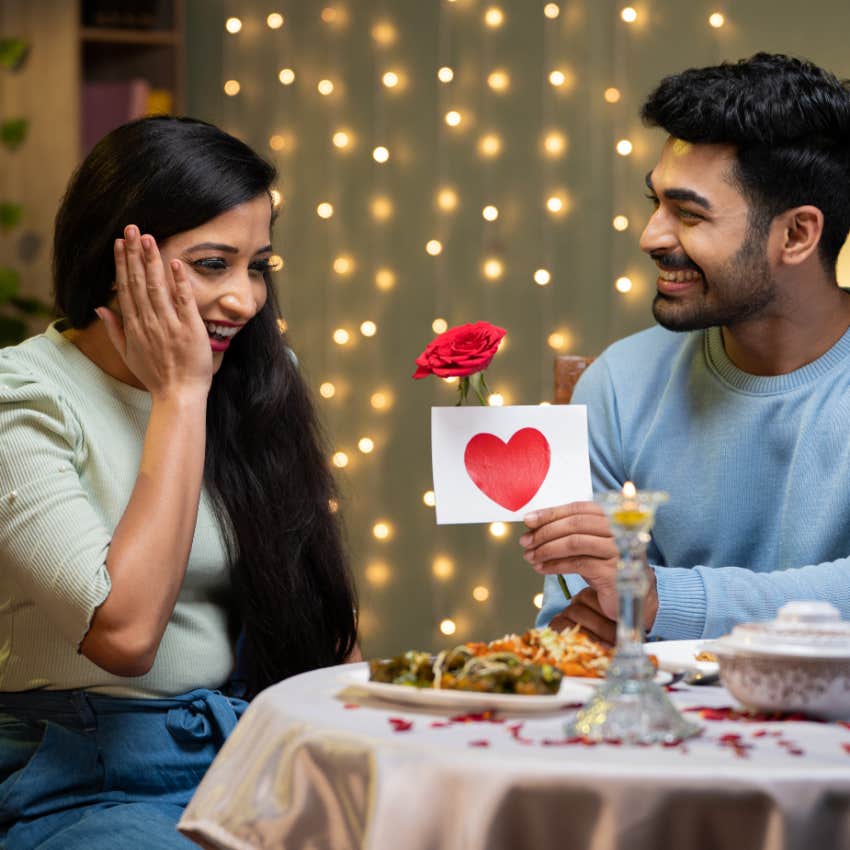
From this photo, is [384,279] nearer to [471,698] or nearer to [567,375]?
[567,375]

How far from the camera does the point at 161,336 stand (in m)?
1.62

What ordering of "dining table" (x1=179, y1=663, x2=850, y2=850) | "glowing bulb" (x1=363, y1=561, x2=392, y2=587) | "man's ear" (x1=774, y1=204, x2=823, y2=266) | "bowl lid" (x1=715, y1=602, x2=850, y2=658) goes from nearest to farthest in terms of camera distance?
"dining table" (x1=179, y1=663, x2=850, y2=850)
"bowl lid" (x1=715, y1=602, x2=850, y2=658)
"man's ear" (x1=774, y1=204, x2=823, y2=266)
"glowing bulb" (x1=363, y1=561, x2=392, y2=587)

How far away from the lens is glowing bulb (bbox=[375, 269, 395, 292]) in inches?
147

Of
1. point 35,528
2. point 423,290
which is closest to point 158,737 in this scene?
point 35,528

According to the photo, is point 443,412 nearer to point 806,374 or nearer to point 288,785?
point 288,785

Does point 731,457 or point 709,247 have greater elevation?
point 709,247

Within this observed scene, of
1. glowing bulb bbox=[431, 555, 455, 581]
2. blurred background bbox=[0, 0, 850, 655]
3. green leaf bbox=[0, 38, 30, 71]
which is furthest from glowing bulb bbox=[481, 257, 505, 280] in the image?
green leaf bbox=[0, 38, 30, 71]

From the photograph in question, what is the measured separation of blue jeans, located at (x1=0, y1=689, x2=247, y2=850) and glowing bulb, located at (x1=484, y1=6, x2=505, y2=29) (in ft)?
8.09

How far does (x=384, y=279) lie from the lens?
374 cm

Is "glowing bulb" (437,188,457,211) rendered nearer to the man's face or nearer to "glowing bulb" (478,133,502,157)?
"glowing bulb" (478,133,502,157)

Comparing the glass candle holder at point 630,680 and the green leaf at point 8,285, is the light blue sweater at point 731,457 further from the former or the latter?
the green leaf at point 8,285

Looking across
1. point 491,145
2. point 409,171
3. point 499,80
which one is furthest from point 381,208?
point 499,80

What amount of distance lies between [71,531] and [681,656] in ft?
2.11

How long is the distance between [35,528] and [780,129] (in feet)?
3.71
